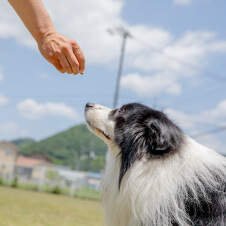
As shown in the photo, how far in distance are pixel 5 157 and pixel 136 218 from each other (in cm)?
6793

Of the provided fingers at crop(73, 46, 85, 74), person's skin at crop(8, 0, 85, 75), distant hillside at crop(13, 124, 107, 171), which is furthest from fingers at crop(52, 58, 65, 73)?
distant hillside at crop(13, 124, 107, 171)

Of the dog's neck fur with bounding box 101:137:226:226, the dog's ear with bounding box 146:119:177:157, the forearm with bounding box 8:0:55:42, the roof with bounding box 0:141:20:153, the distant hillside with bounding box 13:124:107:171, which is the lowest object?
the dog's neck fur with bounding box 101:137:226:226

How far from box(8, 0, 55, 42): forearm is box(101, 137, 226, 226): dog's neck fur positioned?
4.25 ft

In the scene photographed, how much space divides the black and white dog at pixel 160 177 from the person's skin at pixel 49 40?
35.9 inches

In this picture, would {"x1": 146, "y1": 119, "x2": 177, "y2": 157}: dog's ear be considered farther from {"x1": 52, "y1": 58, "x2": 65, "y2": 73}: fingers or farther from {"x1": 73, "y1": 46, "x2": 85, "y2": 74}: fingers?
{"x1": 52, "y1": 58, "x2": 65, "y2": 73}: fingers

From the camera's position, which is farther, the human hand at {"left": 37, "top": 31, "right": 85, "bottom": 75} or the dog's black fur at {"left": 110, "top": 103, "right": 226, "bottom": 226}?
the dog's black fur at {"left": 110, "top": 103, "right": 226, "bottom": 226}

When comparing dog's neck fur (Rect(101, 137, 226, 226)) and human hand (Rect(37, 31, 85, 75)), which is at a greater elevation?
human hand (Rect(37, 31, 85, 75))

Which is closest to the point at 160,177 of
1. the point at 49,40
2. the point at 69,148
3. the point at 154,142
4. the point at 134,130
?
the point at 154,142

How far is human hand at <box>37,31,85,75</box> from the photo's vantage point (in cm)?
281

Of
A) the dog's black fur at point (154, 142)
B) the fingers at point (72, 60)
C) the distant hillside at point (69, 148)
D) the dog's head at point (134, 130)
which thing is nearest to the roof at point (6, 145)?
the distant hillside at point (69, 148)

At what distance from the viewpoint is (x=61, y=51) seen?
281 cm

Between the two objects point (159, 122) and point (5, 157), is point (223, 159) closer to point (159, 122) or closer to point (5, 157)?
point (159, 122)

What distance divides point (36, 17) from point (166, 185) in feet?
5.22

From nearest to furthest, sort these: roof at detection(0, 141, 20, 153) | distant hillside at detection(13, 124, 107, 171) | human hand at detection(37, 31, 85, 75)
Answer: human hand at detection(37, 31, 85, 75) → roof at detection(0, 141, 20, 153) → distant hillside at detection(13, 124, 107, 171)
